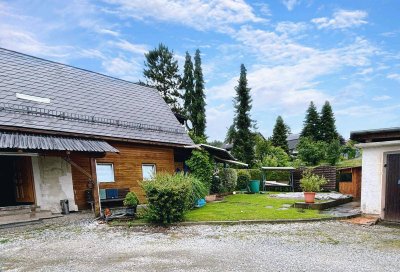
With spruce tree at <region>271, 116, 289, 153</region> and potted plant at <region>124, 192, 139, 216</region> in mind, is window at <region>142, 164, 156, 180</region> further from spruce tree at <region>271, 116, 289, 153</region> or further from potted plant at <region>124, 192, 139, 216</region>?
spruce tree at <region>271, 116, 289, 153</region>

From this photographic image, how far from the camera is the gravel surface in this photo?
4.96 meters

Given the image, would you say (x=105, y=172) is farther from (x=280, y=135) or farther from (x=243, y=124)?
(x=280, y=135)

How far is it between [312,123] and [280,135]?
21.2ft

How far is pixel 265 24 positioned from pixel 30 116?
37.7ft

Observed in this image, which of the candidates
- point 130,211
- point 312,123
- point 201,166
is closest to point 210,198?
point 201,166

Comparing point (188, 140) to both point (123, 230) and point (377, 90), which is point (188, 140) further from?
point (377, 90)

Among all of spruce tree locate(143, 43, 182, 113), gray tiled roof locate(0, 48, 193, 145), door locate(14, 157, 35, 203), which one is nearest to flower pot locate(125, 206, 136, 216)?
door locate(14, 157, 35, 203)

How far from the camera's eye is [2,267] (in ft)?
16.7

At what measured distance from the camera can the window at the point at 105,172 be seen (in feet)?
38.4

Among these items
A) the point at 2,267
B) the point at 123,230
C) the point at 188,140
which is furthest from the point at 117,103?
the point at 2,267

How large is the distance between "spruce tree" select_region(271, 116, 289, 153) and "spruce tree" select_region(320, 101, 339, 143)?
20.8 feet

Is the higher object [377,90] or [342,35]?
[342,35]

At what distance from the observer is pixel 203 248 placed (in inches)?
239

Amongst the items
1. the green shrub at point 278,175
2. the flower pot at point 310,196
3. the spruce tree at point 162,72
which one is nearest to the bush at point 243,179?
the green shrub at point 278,175
